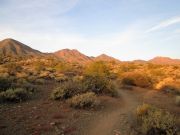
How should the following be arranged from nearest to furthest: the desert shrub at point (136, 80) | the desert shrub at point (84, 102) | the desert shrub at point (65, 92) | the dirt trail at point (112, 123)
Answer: the dirt trail at point (112, 123)
the desert shrub at point (84, 102)
the desert shrub at point (65, 92)
the desert shrub at point (136, 80)

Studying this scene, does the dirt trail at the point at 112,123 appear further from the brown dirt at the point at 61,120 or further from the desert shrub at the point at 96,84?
the desert shrub at the point at 96,84

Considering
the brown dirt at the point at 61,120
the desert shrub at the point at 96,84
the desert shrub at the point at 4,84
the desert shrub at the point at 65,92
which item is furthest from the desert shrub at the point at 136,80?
the desert shrub at the point at 4,84

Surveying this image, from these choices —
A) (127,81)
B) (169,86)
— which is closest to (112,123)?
(169,86)

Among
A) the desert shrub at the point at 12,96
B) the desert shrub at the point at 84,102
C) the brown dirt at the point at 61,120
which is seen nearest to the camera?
the brown dirt at the point at 61,120

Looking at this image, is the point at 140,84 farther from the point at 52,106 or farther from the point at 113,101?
the point at 52,106

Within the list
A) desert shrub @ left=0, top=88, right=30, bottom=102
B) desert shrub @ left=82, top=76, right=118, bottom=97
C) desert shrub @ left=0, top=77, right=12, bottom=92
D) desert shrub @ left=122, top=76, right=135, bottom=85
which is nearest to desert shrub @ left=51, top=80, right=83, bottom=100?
desert shrub @ left=82, top=76, right=118, bottom=97

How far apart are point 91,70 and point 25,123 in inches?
681

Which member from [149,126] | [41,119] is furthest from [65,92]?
[149,126]

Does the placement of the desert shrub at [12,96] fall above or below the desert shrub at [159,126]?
above

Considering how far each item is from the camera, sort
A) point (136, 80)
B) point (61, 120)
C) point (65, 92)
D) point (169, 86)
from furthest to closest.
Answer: point (136, 80) → point (169, 86) → point (65, 92) → point (61, 120)

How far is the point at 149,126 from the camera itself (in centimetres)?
763

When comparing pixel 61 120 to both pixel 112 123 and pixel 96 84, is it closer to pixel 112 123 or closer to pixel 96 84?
pixel 112 123

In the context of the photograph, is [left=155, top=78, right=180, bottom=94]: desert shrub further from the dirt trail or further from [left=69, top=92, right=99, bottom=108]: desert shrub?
[left=69, top=92, right=99, bottom=108]: desert shrub

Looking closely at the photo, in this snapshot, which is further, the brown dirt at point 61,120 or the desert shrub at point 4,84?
the desert shrub at point 4,84
